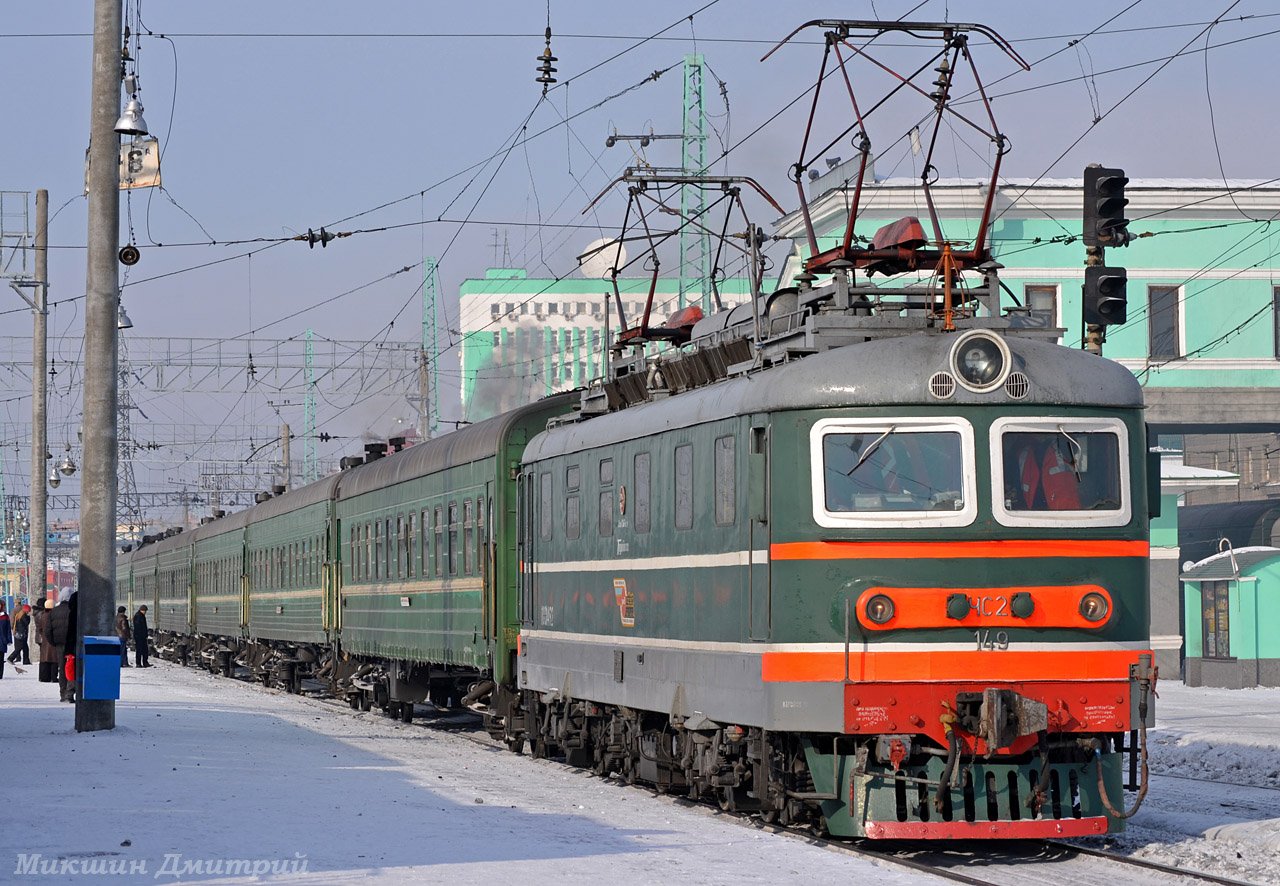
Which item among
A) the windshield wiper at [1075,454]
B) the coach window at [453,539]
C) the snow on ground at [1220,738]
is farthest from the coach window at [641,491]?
the coach window at [453,539]

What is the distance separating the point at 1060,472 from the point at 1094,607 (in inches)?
35.2

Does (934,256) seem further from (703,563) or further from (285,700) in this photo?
(285,700)

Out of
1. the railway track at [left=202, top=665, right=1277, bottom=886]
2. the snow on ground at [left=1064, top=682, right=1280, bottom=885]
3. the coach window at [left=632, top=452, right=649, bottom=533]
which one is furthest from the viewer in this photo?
the coach window at [left=632, top=452, right=649, bottom=533]

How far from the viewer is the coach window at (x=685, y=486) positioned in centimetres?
1333

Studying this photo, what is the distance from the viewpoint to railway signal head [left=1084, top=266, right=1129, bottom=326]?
17.6 metres

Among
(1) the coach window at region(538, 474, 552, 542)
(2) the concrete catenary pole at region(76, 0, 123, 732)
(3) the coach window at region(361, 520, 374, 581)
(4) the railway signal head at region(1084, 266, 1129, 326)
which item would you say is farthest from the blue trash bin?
(4) the railway signal head at region(1084, 266, 1129, 326)

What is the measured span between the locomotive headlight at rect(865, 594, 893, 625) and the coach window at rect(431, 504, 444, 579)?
11625 mm

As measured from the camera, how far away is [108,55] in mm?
20281

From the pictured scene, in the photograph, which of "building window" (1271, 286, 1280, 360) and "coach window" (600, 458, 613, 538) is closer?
"coach window" (600, 458, 613, 538)

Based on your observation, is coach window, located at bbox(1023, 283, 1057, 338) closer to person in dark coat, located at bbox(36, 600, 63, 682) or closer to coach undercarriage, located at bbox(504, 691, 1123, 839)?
person in dark coat, located at bbox(36, 600, 63, 682)

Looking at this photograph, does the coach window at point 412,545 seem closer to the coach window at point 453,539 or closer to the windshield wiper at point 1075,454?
the coach window at point 453,539

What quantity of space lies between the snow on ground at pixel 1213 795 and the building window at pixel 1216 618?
192 inches

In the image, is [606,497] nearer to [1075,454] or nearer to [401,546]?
[1075,454]

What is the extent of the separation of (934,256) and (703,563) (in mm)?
2808
